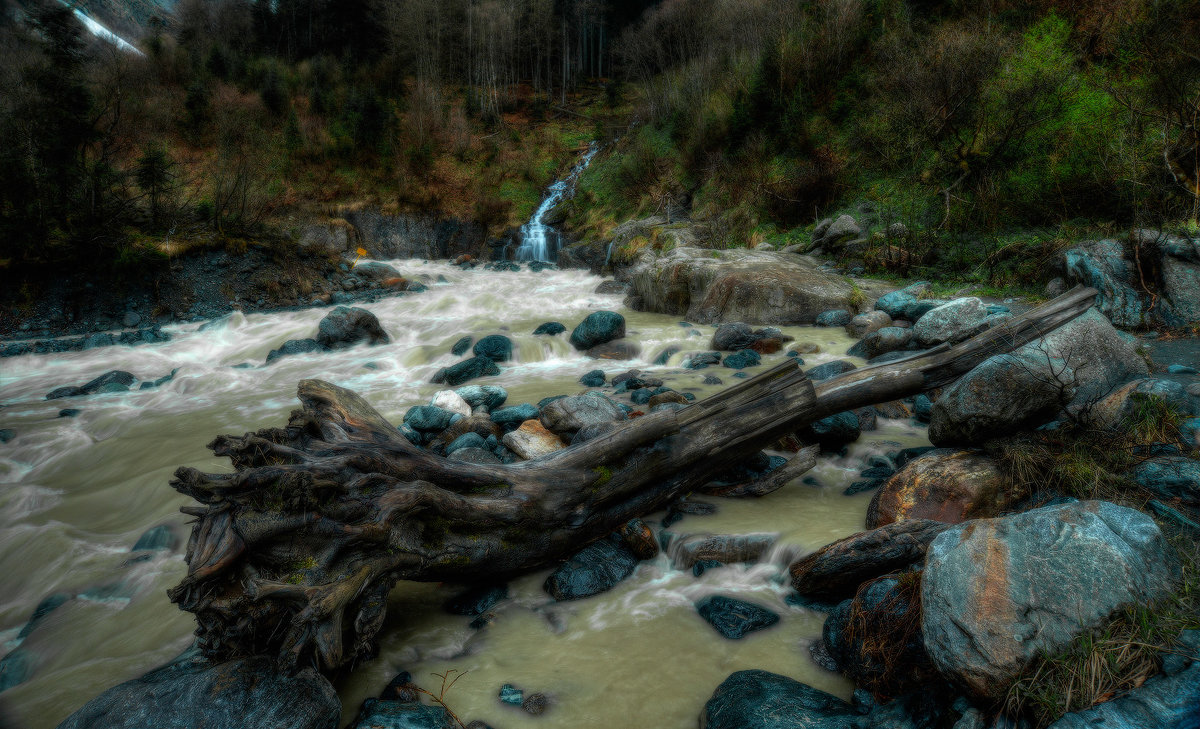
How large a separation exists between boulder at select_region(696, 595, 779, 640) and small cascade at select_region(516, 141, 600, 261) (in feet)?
60.7

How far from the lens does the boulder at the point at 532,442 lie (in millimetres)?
4051

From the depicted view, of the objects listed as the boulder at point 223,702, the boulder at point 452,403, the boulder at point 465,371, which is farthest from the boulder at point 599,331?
the boulder at point 223,702

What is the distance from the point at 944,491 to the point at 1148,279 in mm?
Answer: 4855

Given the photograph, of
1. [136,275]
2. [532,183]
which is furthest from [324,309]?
[532,183]

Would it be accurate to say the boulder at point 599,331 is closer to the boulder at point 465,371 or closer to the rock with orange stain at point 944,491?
the boulder at point 465,371

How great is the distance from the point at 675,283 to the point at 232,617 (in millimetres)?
8355

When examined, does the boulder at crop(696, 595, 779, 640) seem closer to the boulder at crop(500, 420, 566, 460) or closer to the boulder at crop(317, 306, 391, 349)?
the boulder at crop(500, 420, 566, 460)

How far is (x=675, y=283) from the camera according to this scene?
9445 mm

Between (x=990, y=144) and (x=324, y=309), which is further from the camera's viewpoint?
(x=324, y=309)

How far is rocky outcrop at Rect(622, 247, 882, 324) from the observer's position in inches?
314

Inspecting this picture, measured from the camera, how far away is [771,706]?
1827mm

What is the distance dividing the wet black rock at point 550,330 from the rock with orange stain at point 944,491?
6.14 meters

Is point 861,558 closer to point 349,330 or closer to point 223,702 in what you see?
point 223,702

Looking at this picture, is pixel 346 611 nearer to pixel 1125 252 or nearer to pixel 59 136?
pixel 1125 252
